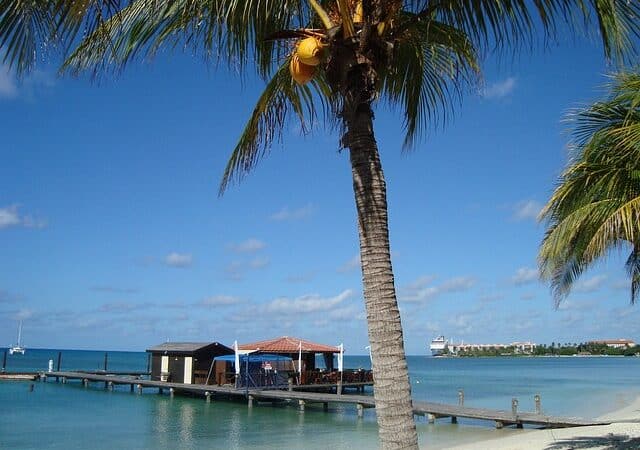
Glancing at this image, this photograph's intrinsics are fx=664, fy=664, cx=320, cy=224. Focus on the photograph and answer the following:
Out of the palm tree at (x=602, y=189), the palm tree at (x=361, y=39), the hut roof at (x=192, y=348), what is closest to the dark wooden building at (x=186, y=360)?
the hut roof at (x=192, y=348)

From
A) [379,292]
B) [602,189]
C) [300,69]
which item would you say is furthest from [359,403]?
[300,69]

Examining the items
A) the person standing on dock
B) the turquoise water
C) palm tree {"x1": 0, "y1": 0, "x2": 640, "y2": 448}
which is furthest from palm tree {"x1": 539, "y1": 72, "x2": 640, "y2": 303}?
the person standing on dock

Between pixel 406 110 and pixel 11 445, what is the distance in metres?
20.7

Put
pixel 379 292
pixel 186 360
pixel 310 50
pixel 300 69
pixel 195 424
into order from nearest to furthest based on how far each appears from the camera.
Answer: pixel 379 292 → pixel 310 50 → pixel 300 69 → pixel 195 424 → pixel 186 360

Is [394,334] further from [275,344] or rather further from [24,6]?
[275,344]

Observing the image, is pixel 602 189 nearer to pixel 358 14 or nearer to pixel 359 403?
pixel 358 14

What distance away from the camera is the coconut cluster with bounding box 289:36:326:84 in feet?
14.9

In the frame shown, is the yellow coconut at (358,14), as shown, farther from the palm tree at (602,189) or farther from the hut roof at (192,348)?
the hut roof at (192,348)

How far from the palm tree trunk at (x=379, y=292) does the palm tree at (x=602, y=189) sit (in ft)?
11.9

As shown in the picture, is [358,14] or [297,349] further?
[297,349]

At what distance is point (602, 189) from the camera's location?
8164 millimetres

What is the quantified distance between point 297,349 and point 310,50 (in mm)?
31409

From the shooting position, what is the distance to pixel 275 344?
35.3 metres

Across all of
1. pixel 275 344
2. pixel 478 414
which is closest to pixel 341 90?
pixel 478 414
